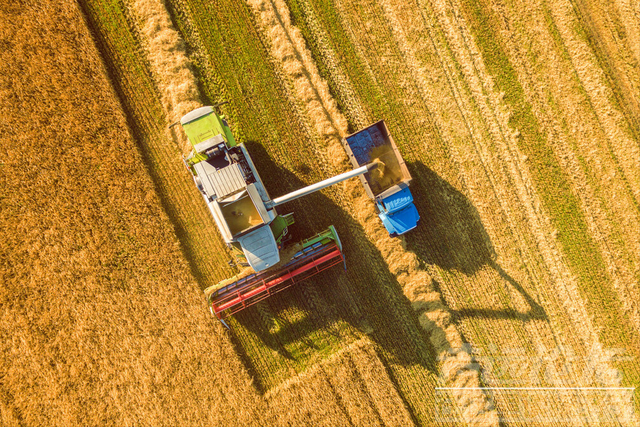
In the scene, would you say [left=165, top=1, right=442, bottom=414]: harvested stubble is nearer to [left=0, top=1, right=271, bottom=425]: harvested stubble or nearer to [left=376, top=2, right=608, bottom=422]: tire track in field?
[left=0, top=1, right=271, bottom=425]: harvested stubble

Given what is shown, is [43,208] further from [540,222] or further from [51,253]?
[540,222]

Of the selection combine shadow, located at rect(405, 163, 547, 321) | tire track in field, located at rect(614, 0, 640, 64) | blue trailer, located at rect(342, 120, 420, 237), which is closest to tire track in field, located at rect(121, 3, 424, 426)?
blue trailer, located at rect(342, 120, 420, 237)

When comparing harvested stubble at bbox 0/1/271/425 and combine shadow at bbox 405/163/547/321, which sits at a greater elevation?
harvested stubble at bbox 0/1/271/425

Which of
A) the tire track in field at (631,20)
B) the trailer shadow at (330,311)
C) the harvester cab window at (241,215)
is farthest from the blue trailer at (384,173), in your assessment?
the tire track in field at (631,20)

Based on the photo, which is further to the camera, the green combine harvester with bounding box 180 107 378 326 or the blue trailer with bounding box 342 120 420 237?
the blue trailer with bounding box 342 120 420 237

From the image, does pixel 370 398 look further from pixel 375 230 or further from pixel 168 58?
pixel 168 58
